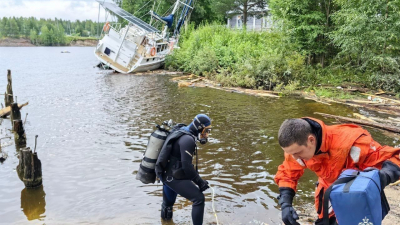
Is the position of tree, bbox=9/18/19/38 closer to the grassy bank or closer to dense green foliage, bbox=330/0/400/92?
the grassy bank

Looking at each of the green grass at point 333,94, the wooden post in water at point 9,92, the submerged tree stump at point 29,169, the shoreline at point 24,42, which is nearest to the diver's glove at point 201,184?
the submerged tree stump at point 29,169

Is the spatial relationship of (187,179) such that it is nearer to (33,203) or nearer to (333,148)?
(333,148)

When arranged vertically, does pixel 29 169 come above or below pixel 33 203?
above

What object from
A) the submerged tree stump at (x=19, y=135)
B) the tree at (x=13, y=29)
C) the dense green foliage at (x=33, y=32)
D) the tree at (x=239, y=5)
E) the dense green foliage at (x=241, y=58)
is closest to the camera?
the submerged tree stump at (x=19, y=135)

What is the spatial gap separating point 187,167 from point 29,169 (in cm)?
396

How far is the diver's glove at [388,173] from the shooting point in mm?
2283

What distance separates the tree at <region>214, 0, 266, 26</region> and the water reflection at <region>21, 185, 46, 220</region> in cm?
3310

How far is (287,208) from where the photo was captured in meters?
2.82

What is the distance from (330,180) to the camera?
2.79 m

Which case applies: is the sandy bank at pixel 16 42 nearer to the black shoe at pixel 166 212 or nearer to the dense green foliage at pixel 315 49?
the dense green foliage at pixel 315 49

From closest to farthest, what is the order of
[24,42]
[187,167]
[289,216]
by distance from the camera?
[289,216]
[187,167]
[24,42]

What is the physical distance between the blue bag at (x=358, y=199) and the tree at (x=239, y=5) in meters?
36.1

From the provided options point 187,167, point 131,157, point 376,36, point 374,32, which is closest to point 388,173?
point 187,167

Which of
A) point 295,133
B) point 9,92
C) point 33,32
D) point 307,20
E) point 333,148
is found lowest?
point 9,92
